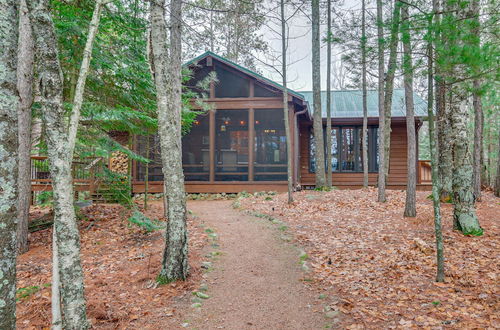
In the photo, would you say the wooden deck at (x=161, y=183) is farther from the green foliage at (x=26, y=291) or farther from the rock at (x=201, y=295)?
the rock at (x=201, y=295)

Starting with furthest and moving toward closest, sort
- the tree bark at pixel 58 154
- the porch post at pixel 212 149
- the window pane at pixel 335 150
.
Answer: the window pane at pixel 335 150
the porch post at pixel 212 149
the tree bark at pixel 58 154

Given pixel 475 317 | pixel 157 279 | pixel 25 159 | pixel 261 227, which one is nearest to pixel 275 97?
pixel 261 227

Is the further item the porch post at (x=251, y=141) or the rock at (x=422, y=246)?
the porch post at (x=251, y=141)

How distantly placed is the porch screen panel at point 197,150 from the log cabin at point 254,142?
0.15 ft

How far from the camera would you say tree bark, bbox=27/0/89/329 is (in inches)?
105

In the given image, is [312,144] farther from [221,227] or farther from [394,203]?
[221,227]

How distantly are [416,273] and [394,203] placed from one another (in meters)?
4.93

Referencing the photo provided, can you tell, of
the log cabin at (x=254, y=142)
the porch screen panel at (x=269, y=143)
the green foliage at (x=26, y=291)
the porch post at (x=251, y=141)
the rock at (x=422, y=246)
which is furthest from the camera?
the porch screen panel at (x=269, y=143)

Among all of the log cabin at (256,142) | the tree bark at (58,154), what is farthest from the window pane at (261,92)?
the tree bark at (58,154)

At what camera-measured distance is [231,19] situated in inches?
738

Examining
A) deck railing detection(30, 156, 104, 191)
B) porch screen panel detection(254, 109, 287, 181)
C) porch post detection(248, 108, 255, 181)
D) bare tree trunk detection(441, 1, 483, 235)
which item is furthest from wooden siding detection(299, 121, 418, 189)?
deck railing detection(30, 156, 104, 191)

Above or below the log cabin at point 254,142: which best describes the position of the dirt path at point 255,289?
below

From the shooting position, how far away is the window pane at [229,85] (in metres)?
13.2

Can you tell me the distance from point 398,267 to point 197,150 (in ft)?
36.3
